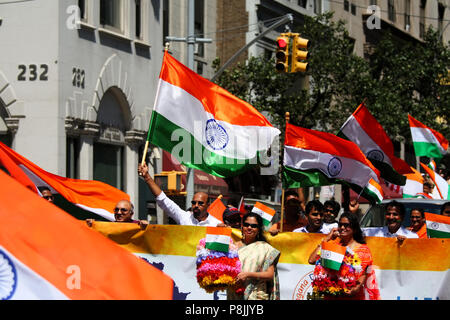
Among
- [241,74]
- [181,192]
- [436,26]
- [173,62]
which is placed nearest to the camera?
[173,62]

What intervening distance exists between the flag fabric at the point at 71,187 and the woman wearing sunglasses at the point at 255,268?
3.26 meters

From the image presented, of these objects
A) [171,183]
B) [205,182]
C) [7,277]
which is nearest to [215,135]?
[7,277]

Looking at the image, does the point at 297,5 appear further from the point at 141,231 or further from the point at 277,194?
the point at 141,231

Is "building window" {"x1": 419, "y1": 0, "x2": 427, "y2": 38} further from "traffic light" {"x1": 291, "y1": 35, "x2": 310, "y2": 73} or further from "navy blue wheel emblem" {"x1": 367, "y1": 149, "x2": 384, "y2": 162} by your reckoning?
"navy blue wheel emblem" {"x1": 367, "y1": 149, "x2": 384, "y2": 162}

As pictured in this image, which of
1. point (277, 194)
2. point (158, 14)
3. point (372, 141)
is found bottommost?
point (277, 194)

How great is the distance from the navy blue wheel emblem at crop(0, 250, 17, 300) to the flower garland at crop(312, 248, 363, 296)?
13.4ft

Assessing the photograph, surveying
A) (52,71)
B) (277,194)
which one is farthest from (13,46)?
(277,194)

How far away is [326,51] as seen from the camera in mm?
28125

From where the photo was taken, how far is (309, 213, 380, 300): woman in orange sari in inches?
301

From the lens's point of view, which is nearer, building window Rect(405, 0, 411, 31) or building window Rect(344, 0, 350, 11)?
building window Rect(344, 0, 350, 11)

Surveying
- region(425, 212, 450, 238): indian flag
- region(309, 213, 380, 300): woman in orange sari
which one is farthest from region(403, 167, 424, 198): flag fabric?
region(309, 213, 380, 300): woman in orange sari

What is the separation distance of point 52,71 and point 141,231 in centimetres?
1061

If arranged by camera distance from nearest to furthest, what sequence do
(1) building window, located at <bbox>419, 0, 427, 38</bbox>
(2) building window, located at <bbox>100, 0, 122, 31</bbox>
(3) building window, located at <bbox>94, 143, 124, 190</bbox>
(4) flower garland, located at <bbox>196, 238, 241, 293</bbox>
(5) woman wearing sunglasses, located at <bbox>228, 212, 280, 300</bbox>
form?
(4) flower garland, located at <bbox>196, 238, 241, 293</bbox>
(5) woman wearing sunglasses, located at <bbox>228, 212, 280, 300</bbox>
(3) building window, located at <bbox>94, 143, 124, 190</bbox>
(2) building window, located at <bbox>100, 0, 122, 31</bbox>
(1) building window, located at <bbox>419, 0, 427, 38</bbox>

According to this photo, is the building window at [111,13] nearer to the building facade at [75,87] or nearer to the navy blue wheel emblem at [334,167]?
the building facade at [75,87]
